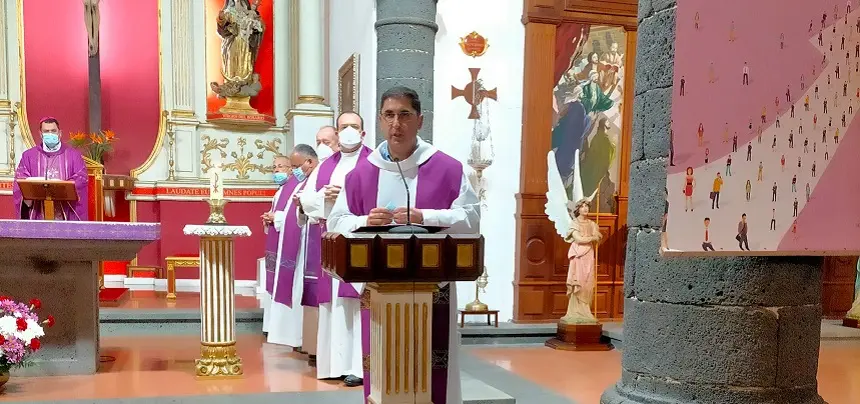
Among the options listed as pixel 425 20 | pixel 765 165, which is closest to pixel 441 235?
pixel 765 165

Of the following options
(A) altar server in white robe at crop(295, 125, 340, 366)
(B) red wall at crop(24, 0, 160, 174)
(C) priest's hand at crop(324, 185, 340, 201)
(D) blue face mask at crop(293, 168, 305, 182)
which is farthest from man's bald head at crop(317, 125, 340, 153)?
(B) red wall at crop(24, 0, 160, 174)

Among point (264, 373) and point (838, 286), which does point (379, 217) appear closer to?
point (264, 373)

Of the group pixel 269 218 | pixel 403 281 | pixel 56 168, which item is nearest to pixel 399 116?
pixel 403 281

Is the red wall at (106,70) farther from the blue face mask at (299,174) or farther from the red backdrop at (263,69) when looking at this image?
the blue face mask at (299,174)

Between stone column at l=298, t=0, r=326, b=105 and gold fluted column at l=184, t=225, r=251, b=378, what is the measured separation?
450 centimetres

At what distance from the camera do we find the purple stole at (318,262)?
4.59 meters

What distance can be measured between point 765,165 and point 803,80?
0.33m

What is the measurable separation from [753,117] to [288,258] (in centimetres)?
384

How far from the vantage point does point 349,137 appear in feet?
15.2

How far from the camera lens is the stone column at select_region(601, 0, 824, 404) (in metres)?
2.51

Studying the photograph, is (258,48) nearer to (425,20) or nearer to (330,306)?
(425,20)

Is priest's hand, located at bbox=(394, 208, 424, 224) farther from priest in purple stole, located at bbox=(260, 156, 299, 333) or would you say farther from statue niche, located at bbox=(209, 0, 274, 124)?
statue niche, located at bbox=(209, 0, 274, 124)

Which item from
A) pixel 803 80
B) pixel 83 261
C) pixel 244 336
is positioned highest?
pixel 803 80

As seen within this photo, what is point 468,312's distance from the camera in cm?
689
